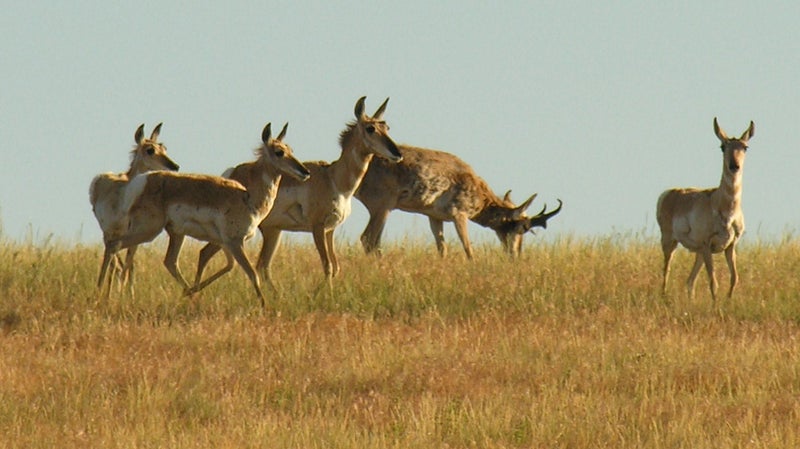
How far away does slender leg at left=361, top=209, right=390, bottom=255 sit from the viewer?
16.8 m

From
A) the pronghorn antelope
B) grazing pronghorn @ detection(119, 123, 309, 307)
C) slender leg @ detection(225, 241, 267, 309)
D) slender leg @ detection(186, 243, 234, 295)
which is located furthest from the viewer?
the pronghorn antelope

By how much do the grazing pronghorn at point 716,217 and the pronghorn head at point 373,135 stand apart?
2.66m

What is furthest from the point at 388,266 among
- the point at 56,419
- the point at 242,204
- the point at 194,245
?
the point at 56,419

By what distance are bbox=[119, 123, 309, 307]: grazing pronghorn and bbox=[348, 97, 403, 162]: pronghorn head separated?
1.50 m

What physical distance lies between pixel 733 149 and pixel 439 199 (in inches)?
194

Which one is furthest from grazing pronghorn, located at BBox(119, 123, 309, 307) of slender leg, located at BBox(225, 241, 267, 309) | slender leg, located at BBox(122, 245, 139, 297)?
slender leg, located at BBox(122, 245, 139, 297)

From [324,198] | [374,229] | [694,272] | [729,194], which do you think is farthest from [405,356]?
[374,229]

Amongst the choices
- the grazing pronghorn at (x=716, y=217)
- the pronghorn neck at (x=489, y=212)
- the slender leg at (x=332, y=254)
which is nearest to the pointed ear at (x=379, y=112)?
the slender leg at (x=332, y=254)

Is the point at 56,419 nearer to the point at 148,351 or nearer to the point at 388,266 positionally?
the point at 148,351

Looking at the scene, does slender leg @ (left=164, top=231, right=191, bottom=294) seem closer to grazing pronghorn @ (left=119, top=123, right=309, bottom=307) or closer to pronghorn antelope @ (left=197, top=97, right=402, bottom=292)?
grazing pronghorn @ (left=119, top=123, right=309, bottom=307)

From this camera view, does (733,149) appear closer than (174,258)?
No

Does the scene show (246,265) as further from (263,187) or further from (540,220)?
(540,220)

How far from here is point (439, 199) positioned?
17516 millimetres

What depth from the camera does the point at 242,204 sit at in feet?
41.1
